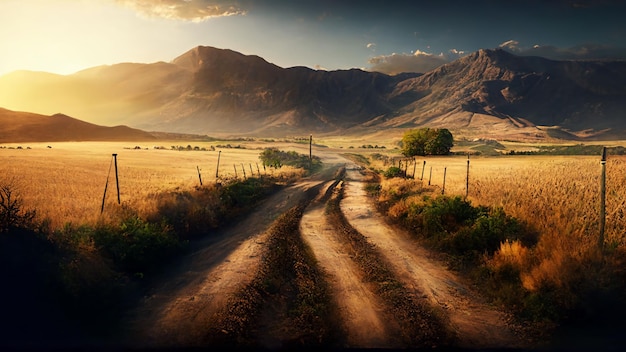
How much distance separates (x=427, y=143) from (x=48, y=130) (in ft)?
409

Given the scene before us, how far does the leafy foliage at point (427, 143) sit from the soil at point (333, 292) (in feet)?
207

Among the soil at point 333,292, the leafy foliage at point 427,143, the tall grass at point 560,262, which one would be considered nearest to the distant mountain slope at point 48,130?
the leafy foliage at point 427,143

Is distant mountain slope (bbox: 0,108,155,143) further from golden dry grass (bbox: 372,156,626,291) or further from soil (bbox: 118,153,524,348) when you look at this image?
golden dry grass (bbox: 372,156,626,291)

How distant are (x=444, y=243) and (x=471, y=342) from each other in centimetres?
767

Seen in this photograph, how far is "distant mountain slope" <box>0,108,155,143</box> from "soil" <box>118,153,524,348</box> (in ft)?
381

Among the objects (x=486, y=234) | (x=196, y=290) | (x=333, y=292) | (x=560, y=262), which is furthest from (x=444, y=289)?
(x=196, y=290)

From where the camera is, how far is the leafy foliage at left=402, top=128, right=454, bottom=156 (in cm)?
7781

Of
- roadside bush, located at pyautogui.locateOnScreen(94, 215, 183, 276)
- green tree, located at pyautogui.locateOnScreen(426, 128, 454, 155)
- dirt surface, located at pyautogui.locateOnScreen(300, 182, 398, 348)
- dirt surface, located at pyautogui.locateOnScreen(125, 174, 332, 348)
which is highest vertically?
green tree, located at pyautogui.locateOnScreen(426, 128, 454, 155)

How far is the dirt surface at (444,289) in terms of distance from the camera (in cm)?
836

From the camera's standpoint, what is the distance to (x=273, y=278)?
11.6 m

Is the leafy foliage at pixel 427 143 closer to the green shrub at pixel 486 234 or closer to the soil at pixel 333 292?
the soil at pixel 333 292

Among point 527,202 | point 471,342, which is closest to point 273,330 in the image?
point 471,342

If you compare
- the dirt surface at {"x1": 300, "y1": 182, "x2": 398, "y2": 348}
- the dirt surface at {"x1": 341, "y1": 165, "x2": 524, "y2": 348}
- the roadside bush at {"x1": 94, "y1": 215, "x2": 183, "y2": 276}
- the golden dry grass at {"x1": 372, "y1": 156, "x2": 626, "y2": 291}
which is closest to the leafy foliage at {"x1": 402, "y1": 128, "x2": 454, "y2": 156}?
the golden dry grass at {"x1": 372, "y1": 156, "x2": 626, "y2": 291}

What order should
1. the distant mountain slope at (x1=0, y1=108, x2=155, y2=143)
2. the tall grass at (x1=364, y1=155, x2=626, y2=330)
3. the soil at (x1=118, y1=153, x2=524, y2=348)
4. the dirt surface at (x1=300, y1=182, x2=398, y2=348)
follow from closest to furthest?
1. the dirt surface at (x1=300, y1=182, x2=398, y2=348)
2. the soil at (x1=118, y1=153, x2=524, y2=348)
3. the tall grass at (x1=364, y1=155, x2=626, y2=330)
4. the distant mountain slope at (x1=0, y1=108, x2=155, y2=143)
